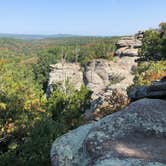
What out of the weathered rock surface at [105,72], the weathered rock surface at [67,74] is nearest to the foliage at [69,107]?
the weathered rock surface at [105,72]

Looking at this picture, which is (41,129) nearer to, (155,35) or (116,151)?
(116,151)

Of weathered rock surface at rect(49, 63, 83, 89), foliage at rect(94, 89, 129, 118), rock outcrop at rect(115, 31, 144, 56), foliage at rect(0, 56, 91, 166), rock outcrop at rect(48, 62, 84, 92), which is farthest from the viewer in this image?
rock outcrop at rect(115, 31, 144, 56)

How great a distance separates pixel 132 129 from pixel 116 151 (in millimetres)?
1830

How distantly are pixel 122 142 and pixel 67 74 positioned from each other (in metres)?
72.7

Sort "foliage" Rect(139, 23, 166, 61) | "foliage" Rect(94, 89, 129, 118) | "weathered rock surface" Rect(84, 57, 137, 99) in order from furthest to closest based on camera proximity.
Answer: "weathered rock surface" Rect(84, 57, 137, 99) < "foliage" Rect(139, 23, 166, 61) < "foliage" Rect(94, 89, 129, 118)

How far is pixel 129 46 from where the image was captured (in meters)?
94.5

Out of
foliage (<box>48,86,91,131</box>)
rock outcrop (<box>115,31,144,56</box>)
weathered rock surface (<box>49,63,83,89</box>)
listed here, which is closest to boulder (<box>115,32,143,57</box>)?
rock outcrop (<box>115,31,144,56</box>)

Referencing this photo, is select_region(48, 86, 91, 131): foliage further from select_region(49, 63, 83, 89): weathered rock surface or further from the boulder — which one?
the boulder

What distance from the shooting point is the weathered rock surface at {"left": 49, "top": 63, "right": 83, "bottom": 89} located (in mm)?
78350

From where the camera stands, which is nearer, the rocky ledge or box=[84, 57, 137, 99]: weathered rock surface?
the rocky ledge

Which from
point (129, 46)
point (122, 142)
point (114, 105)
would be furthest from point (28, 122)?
point (129, 46)

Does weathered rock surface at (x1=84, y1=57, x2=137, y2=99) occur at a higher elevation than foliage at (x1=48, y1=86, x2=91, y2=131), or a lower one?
lower

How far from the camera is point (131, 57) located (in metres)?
83.1

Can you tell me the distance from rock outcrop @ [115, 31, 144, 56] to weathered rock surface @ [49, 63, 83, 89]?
12668mm
